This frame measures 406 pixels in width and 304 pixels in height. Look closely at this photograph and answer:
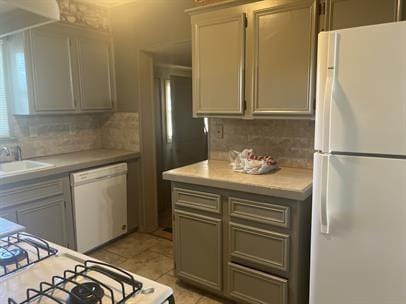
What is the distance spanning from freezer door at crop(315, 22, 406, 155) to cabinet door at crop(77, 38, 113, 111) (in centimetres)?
252

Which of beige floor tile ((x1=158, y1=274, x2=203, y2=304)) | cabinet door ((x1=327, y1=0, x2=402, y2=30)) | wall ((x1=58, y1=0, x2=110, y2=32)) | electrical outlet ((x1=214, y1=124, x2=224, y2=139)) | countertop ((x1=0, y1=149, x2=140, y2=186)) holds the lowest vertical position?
beige floor tile ((x1=158, y1=274, x2=203, y2=304))

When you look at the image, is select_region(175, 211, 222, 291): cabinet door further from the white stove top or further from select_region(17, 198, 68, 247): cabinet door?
the white stove top

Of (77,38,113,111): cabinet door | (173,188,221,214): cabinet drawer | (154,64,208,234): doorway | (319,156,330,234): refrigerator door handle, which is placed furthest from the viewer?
(154,64,208,234): doorway

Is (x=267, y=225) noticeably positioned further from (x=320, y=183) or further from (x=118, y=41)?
(x=118, y=41)

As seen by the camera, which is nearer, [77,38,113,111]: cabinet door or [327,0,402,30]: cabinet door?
[327,0,402,30]: cabinet door

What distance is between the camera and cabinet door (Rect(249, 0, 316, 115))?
2.09 metres

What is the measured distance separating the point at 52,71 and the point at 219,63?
64.7 inches

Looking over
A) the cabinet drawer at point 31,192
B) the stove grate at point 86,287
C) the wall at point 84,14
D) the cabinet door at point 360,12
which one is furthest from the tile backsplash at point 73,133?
the stove grate at point 86,287

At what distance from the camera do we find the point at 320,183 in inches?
62.6

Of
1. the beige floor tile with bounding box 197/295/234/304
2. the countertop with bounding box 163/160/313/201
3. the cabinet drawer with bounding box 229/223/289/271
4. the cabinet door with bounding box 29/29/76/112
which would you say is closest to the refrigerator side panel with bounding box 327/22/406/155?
the countertop with bounding box 163/160/313/201

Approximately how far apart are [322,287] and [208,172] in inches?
43.0

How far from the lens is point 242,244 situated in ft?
7.04

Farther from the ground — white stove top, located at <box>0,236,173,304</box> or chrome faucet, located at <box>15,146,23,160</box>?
chrome faucet, located at <box>15,146,23,160</box>

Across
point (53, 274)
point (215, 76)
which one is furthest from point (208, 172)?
point (53, 274)
